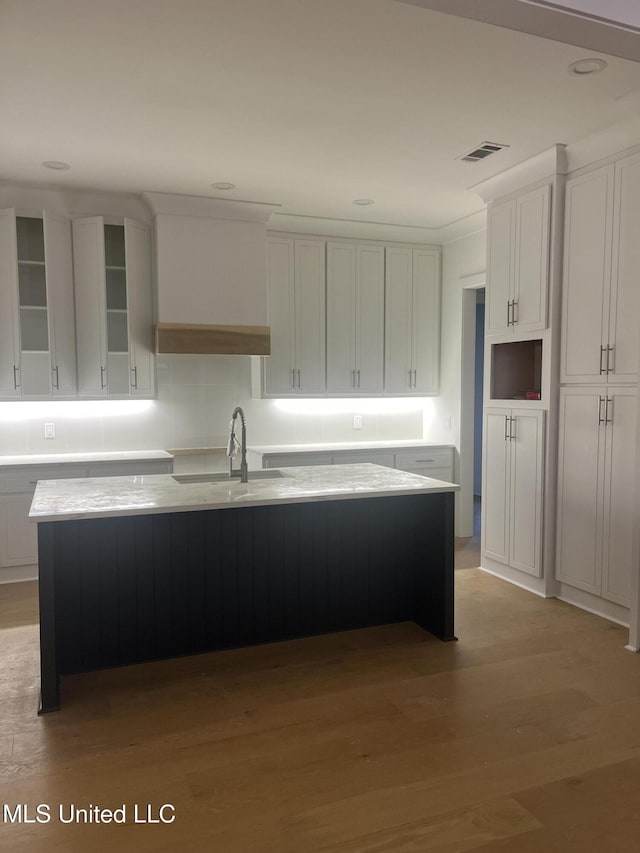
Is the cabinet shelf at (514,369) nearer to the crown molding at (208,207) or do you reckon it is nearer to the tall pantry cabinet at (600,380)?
the tall pantry cabinet at (600,380)

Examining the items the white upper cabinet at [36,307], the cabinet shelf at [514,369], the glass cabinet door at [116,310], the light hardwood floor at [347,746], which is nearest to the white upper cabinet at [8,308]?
the white upper cabinet at [36,307]

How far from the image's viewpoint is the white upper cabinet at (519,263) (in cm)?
385

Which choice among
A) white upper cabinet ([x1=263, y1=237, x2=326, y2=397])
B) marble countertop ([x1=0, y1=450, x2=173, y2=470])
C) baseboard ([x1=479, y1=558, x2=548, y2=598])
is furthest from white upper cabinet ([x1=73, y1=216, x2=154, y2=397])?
baseboard ([x1=479, y1=558, x2=548, y2=598])

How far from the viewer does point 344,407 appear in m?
5.71

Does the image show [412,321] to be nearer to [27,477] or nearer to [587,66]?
[587,66]

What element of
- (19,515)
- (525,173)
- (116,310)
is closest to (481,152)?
(525,173)

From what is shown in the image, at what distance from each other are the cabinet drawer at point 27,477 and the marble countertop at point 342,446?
4.95 ft

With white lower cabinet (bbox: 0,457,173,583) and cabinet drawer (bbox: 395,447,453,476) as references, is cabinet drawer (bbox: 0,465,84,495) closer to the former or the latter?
white lower cabinet (bbox: 0,457,173,583)

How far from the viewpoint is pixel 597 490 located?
3545mm

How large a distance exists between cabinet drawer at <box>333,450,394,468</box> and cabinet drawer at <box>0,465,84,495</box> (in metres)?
2.08

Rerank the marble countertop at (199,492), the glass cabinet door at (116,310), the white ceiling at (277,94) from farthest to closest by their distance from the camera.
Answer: the glass cabinet door at (116,310), the marble countertop at (199,492), the white ceiling at (277,94)

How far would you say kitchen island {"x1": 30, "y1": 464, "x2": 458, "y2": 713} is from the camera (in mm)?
2779

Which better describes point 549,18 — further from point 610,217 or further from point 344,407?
point 344,407

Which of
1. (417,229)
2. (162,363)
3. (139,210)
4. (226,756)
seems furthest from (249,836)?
(417,229)
